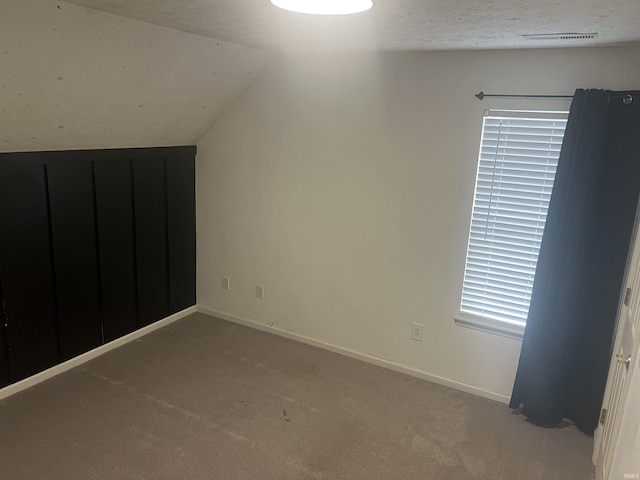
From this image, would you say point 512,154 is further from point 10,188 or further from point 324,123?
point 10,188

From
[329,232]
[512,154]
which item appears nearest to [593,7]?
[512,154]

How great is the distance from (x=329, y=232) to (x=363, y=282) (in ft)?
1.44

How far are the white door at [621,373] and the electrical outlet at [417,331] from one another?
1.11 metres

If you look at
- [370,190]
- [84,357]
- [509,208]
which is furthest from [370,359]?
[84,357]

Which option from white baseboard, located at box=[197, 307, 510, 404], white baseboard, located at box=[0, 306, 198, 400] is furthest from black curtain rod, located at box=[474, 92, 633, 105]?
white baseboard, located at box=[0, 306, 198, 400]

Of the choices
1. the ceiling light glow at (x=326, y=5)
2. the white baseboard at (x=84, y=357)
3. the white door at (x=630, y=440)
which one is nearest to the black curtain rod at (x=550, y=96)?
the white door at (x=630, y=440)

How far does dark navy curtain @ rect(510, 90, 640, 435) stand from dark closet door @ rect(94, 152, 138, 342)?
277cm

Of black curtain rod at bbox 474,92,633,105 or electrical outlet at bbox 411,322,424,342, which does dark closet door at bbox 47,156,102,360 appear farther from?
black curtain rod at bbox 474,92,633,105

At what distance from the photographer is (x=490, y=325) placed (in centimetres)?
295

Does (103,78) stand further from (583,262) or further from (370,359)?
(583,262)

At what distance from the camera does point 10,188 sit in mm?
2645

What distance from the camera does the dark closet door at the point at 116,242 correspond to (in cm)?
321

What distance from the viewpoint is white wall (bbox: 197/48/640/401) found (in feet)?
9.08

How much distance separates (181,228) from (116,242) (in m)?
0.64
